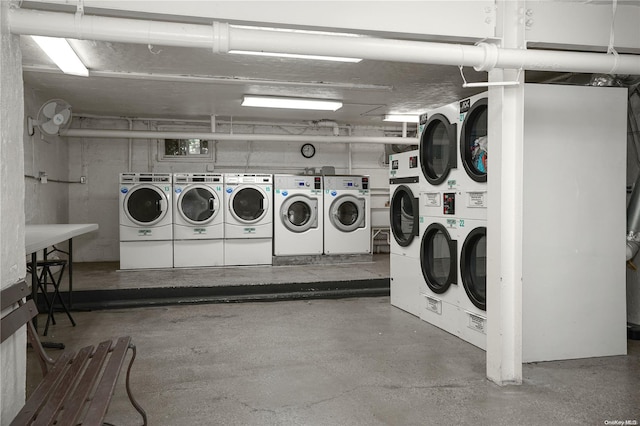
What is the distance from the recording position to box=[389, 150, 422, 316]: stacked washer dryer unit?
15.6 ft

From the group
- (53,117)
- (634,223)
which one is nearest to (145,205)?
(53,117)

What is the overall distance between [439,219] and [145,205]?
4.59 meters

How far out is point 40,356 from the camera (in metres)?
2.41

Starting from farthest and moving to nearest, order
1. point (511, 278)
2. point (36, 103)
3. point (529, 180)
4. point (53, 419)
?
point (36, 103) → point (529, 180) → point (511, 278) → point (53, 419)

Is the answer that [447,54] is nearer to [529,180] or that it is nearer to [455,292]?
[529,180]

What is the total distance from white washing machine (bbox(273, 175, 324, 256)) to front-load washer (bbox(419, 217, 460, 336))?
312 centimetres

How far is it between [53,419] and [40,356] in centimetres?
69

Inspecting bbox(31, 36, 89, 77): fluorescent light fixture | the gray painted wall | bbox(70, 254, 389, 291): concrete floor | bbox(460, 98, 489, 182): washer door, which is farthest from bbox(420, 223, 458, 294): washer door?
bbox(31, 36, 89, 77): fluorescent light fixture

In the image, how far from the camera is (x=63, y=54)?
13.8 feet

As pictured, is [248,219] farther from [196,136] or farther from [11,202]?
[11,202]

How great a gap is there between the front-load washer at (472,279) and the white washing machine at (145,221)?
4.58 metres

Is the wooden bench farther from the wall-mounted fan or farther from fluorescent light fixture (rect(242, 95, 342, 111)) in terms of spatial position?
fluorescent light fixture (rect(242, 95, 342, 111))

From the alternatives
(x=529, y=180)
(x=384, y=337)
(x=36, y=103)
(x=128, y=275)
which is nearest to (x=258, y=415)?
(x=384, y=337)

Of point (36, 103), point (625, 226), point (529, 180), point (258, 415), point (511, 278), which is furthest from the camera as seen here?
point (36, 103)
